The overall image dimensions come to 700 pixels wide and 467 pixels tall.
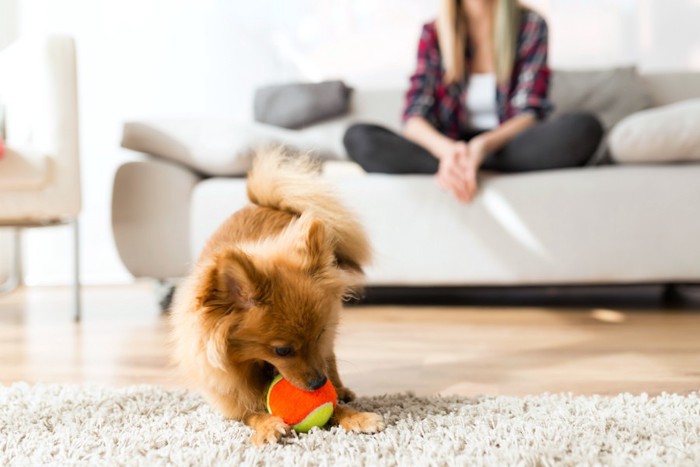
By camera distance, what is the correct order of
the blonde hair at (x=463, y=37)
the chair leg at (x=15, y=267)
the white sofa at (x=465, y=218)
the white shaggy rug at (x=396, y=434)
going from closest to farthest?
the white shaggy rug at (x=396, y=434) → the white sofa at (x=465, y=218) → the blonde hair at (x=463, y=37) → the chair leg at (x=15, y=267)

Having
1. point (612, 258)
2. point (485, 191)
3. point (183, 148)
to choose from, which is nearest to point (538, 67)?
point (485, 191)

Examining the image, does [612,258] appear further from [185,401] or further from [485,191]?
[185,401]

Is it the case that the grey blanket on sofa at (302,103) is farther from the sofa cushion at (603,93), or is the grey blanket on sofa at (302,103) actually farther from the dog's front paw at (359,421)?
the dog's front paw at (359,421)

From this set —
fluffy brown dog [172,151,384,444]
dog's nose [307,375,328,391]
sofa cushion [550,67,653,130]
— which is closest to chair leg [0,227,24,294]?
fluffy brown dog [172,151,384,444]

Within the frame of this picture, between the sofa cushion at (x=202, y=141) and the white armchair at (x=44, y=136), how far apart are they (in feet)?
0.94

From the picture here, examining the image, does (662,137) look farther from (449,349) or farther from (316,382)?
(316,382)

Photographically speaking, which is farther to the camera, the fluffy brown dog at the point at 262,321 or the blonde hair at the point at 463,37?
the blonde hair at the point at 463,37

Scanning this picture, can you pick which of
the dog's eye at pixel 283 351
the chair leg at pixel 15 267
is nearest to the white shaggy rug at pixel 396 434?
the dog's eye at pixel 283 351

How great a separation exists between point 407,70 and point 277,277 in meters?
3.19

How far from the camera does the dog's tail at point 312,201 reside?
159 cm

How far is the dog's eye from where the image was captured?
1.18m

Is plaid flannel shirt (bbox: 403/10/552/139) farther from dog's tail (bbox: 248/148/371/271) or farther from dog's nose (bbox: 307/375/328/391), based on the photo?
dog's nose (bbox: 307/375/328/391)

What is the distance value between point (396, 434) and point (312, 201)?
1.90ft

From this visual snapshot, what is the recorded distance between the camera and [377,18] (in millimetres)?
4195
